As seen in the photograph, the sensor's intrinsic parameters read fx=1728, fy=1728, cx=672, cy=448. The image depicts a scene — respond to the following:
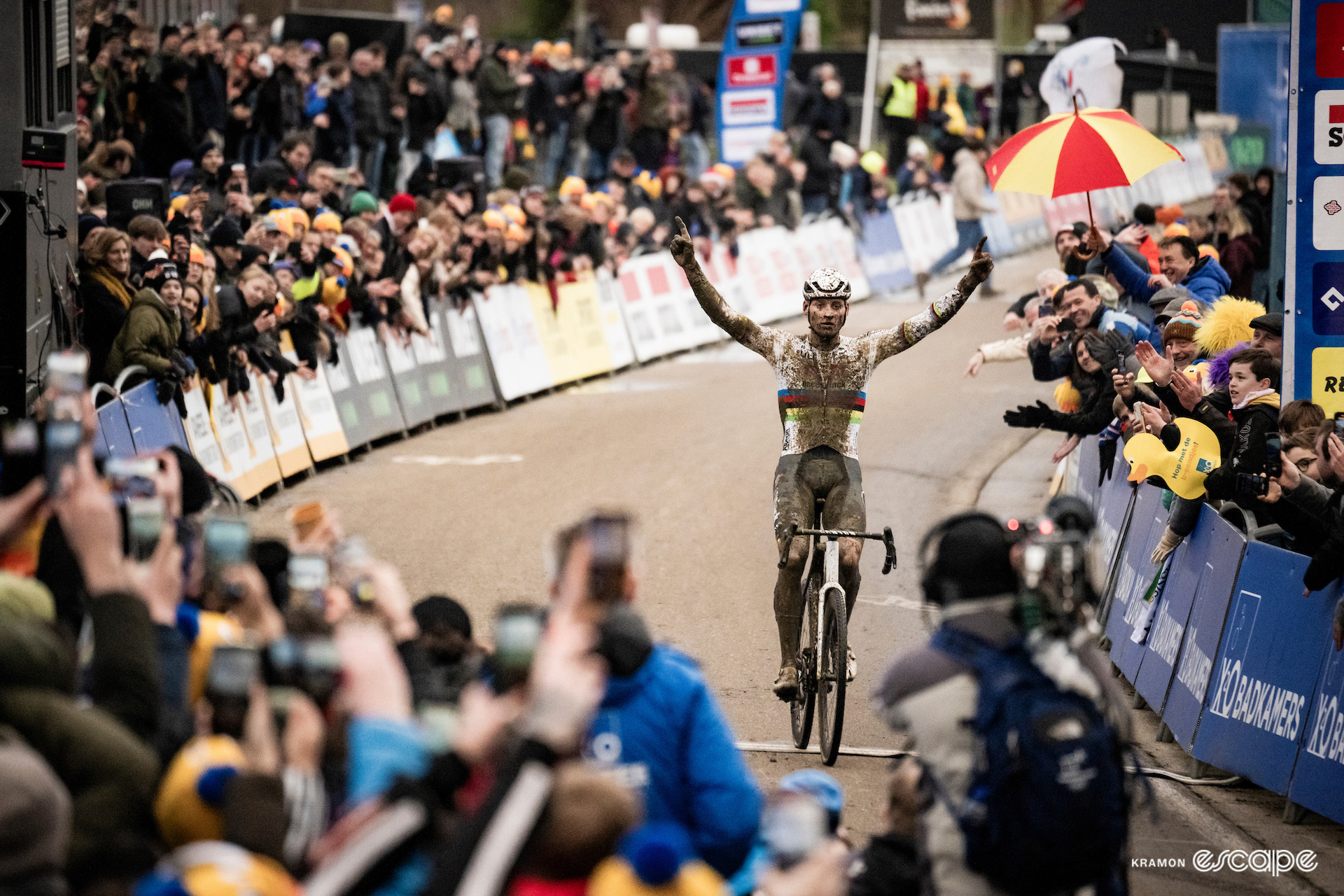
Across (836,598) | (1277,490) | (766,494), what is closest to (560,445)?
(766,494)

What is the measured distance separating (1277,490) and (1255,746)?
4.70 feet

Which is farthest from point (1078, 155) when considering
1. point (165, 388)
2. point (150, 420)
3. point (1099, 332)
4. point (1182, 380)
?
point (150, 420)

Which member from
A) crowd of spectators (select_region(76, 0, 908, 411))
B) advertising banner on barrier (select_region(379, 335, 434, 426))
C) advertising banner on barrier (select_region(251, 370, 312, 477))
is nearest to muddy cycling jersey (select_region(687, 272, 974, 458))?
crowd of spectators (select_region(76, 0, 908, 411))

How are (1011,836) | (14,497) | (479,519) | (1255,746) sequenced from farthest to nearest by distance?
(479,519)
(1255,746)
(14,497)
(1011,836)

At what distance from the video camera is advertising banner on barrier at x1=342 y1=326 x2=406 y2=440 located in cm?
1315

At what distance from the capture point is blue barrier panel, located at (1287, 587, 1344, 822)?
810 centimetres

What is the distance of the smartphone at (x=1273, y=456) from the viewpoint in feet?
27.1

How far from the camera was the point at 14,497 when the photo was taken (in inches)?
190

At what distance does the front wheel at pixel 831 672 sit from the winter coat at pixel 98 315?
6331 millimetres

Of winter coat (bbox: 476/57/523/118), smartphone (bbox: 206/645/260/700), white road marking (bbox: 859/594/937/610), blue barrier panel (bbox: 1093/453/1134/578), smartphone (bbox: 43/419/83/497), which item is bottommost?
white road marking (bbox: 859/594/937/610)

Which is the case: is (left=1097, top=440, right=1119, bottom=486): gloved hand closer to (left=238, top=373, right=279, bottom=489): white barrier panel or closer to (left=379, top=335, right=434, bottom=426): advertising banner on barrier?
(left=238, top=373, right=279, bottom=489): white barrier panel

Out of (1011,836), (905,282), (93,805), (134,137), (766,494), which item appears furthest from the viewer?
(905,282)

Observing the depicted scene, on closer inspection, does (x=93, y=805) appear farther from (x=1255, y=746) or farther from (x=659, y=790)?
(x=1255, y=746)

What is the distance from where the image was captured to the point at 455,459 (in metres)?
17.3
